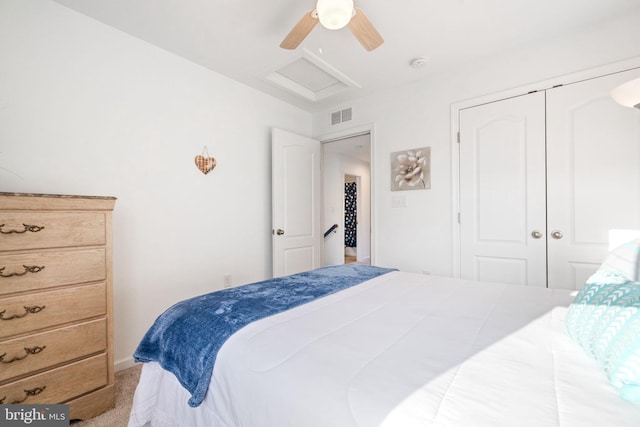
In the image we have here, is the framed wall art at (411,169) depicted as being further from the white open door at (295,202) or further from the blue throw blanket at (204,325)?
the blue throw blanket at (204,325)

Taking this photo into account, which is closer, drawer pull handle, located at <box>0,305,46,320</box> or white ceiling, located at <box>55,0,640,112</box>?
drawer pull handle, located at <box>0,305,46,320</box>

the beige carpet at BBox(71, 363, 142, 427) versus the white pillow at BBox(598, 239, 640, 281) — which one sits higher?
the white pillow at BBox(598, 239, 640, 281)

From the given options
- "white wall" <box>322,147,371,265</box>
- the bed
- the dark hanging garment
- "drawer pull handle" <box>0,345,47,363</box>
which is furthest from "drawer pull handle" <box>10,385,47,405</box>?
the dark hanging garment

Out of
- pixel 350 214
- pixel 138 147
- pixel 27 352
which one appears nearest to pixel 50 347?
pixel 27 352

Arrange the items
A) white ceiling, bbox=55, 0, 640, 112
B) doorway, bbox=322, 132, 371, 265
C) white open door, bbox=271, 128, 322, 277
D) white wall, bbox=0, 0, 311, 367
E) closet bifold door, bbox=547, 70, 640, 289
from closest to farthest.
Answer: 1. white wall, bbox=0, 0, 311, 367
2. white ceiling, bbox=55, 0, 640, 112
3. closet bifold door, bbox=547, 70, 640, 289
4. white open door, bbox=271, 128, 322, 277
5. doorway, bbox=322, 132, 371, 265

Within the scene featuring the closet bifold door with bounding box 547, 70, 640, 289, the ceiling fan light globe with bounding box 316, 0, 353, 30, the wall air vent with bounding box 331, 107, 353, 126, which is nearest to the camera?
the ceiling fan light globe with bounding box 316, 0, 353, 30

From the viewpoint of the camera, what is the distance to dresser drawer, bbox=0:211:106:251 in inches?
54.6

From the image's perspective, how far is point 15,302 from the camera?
1397mm

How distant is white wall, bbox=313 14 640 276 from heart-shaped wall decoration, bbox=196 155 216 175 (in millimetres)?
1651

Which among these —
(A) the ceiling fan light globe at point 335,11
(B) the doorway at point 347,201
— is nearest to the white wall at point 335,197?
(B) the doorway at point 347,201

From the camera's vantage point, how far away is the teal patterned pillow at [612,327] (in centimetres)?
66

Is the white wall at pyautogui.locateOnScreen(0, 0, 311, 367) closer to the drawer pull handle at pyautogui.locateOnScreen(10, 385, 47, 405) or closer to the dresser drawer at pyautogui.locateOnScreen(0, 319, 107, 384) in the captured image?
the dresser drawer at pyautogui.locateOnScreen(0, 319, 107, 384)

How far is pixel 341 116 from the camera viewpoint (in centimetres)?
365

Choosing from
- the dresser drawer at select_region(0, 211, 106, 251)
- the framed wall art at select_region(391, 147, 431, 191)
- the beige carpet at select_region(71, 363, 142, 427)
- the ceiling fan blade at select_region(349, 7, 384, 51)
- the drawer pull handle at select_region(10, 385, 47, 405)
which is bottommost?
the beige carpet at select_region(71, 363, 142, 427)
